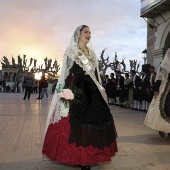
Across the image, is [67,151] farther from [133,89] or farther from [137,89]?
[133,89]

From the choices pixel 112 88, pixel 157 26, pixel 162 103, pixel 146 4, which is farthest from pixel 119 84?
pixel 162 103

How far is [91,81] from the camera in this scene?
3473 mm

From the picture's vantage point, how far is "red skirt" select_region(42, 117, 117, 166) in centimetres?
317

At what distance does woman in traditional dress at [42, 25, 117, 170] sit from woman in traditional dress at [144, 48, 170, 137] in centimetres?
195

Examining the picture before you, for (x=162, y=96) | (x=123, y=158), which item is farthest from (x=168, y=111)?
(x=123, y=158)

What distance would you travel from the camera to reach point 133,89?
1274 cm

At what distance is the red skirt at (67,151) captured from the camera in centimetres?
317

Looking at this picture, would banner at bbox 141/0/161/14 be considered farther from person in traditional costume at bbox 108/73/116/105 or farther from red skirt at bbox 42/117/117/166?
red skirt at bbox 42/117/117/166

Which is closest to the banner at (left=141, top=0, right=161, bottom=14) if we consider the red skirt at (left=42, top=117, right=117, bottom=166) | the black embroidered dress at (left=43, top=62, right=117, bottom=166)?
the black embroidered dress at (left=43, top=62, right=117, bottom=166)

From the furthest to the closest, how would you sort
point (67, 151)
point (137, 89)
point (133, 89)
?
point (133, 89)
point (137, 89)
point (67, 151)

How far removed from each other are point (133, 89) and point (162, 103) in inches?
296

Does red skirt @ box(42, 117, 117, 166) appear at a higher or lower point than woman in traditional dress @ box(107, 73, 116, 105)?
lower

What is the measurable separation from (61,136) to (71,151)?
198 mm

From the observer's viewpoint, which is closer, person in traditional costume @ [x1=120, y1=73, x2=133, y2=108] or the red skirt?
the red skirt
